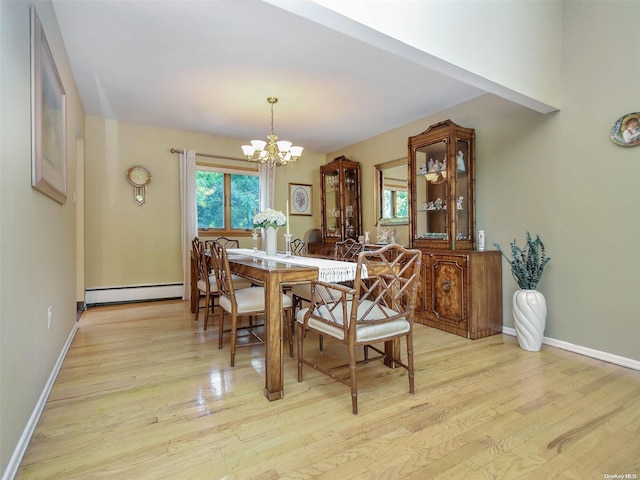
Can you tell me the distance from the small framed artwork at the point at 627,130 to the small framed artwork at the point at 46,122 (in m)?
3.76

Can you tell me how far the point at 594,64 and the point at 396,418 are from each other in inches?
121

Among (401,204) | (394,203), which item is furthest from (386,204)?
(401,204)

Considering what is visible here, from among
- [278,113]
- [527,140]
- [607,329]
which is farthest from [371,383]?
[278,113]

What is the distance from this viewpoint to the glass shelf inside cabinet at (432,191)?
11.7ft

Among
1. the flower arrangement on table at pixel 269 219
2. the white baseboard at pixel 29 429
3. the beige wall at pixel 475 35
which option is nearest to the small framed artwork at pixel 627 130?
the beige wall at pixel 475 35

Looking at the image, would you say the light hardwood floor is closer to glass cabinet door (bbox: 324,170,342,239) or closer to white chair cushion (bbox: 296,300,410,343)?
white chair cushion (bbox: 296,300,410,343)

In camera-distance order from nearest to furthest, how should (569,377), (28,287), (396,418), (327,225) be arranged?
1. (28,287)
2. (396,418)
3. (569,377)
4. (327,225)

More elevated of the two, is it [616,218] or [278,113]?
[278,113]

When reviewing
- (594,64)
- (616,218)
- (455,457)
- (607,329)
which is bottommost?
(455,457)

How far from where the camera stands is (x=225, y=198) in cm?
538

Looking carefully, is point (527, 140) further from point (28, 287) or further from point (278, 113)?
point (28, 287)

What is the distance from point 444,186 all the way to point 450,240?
588 mm

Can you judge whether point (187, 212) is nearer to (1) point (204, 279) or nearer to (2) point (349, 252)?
(1) point (204, 279)

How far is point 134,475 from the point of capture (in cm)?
138
